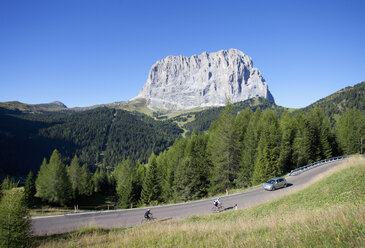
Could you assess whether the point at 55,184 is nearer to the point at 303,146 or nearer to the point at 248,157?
the point at 248,157

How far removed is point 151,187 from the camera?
146ft

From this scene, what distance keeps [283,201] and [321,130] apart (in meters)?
42.0

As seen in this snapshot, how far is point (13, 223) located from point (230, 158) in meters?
31.6

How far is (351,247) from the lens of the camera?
4.17 metres

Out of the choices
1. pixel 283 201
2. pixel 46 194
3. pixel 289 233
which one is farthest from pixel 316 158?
pixel 46 194

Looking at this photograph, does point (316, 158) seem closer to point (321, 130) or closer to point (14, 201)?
point (321, 130)

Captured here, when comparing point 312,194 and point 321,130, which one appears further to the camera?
point 321,130

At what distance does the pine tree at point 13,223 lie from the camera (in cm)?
694

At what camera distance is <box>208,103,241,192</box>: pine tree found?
3428 centimetres

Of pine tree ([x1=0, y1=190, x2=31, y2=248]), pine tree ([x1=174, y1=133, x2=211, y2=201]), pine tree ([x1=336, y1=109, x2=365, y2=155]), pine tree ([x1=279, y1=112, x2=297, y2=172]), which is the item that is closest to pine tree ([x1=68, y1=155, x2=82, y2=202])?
pine tree ([x1=174, y1=133, x2=211, y2=201])

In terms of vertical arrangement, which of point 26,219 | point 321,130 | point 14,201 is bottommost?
point 26,219

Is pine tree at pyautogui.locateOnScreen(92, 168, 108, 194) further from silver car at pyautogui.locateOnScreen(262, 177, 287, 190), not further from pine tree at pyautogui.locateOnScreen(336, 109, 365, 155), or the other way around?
pine tree at pyautogui.locateOnScreen(336, 109, 365, 155)

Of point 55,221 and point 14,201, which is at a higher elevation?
point 14,201

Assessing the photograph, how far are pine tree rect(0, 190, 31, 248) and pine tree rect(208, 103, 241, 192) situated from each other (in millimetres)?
30037
